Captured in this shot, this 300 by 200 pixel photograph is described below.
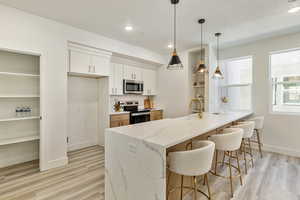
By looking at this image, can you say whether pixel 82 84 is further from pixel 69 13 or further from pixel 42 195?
pixel 42 195

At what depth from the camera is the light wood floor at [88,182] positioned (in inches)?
81.0

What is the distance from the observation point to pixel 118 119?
Answer: 412 centimetres

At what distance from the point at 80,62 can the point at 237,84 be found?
13.6 feet

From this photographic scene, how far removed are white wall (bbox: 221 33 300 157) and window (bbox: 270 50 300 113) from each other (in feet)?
0.51

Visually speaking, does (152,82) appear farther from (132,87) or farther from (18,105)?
(18,105)

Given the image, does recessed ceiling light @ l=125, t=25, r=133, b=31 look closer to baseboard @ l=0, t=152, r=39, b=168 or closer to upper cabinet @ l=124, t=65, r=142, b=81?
upper cabinet @ l=124, t=65, r=142, b=81

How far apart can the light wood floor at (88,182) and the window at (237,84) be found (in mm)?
1681

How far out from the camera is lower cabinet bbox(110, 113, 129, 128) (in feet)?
13.1

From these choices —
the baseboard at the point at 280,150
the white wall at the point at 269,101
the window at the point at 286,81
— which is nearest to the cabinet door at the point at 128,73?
the white wall at the point at 269,101

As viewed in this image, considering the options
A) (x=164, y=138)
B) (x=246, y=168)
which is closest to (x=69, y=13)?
(x=164, y=138)

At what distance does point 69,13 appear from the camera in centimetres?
271

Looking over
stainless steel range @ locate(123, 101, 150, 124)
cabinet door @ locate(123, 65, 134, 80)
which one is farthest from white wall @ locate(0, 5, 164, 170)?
stainless steel range @ locate(123, 101, 150, 124)

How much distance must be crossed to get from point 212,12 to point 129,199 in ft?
10.1

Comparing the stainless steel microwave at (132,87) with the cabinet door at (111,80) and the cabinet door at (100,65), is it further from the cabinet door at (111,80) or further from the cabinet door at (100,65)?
the cabinet door at (100,65)
